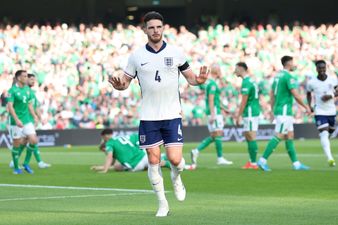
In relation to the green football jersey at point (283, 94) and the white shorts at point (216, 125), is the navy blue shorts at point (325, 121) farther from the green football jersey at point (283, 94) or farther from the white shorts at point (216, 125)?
the white shorts at point (216, 125)

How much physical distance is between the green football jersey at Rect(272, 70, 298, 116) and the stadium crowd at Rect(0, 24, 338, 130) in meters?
17.6

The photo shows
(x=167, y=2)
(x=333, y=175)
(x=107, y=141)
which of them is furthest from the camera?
(x=167, y=2)

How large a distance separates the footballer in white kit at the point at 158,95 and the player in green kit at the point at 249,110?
9.80 metres

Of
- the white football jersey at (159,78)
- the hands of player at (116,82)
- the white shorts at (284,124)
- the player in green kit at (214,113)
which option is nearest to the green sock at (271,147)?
the white shorts at (284,124)

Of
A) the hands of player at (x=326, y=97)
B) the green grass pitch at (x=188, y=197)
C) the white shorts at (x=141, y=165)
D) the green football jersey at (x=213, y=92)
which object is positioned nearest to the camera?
the green grass pitch at (x=188, y=197)

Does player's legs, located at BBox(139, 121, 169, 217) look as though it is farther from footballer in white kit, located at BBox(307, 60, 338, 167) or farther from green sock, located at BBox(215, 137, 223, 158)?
green sock, located at BBox(215, 137, 223, 158)

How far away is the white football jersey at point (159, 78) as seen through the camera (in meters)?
12.1

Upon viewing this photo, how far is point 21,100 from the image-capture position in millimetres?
22219

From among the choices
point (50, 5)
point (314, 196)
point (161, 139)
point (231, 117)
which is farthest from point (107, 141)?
point (50, 5)

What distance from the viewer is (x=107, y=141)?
69.6ft

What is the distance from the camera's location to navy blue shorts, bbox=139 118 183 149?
12.3 m

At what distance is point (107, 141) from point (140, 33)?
958 inches

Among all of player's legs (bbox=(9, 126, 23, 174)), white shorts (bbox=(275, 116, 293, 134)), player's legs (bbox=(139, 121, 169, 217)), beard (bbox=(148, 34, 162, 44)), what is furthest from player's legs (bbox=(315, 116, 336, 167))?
beard (bbox=(148, 34, 162, 44))

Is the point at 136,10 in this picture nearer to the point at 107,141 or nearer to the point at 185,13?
the point at 185,13
